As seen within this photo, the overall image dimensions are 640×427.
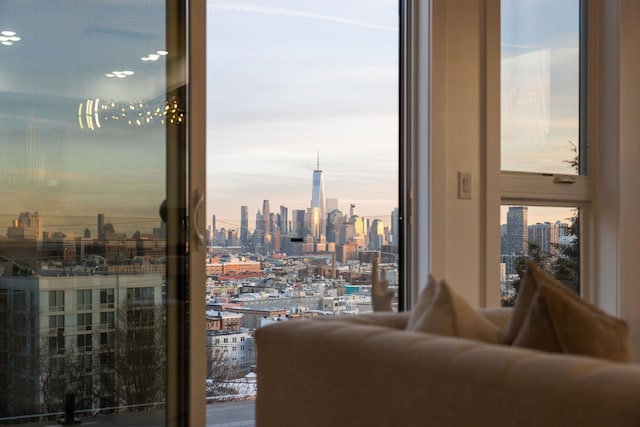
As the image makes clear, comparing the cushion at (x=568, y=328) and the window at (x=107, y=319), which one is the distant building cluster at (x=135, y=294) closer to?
the window at (x=107, y=319)

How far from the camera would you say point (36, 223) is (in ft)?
9.70

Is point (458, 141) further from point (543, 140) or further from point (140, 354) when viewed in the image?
point (140, 354)

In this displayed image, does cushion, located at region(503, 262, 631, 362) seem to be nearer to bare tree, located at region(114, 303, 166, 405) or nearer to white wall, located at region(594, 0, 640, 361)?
bare tree, located at region(114, 303, 166, 405)

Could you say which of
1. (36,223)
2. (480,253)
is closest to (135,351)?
(36,223)

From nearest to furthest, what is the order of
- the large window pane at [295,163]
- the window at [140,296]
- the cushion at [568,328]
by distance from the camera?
the cushion at [568,328]
the window at [140,296]
the large window pane at [295,163]

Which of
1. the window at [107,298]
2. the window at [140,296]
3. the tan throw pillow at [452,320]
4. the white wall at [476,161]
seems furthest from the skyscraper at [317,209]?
the tan throw pillow at [452,320]

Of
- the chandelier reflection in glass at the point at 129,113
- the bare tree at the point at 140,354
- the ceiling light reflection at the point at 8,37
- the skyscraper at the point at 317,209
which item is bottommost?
the bare tree at the point at 140,354

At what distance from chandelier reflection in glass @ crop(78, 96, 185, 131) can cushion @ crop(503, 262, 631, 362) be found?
1.91 metres

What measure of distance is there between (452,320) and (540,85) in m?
2.84

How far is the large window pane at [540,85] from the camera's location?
4.30 meters

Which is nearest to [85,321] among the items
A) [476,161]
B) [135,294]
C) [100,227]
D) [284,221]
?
[135,294]

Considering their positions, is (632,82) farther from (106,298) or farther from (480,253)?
(106,298)

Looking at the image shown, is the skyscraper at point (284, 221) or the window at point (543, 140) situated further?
the window at point (543, 140)

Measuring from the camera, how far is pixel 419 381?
5.54 feet
